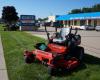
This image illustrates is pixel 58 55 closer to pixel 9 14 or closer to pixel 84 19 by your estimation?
pixel 84 19

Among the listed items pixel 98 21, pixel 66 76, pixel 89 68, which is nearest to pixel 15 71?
pixel 66 76

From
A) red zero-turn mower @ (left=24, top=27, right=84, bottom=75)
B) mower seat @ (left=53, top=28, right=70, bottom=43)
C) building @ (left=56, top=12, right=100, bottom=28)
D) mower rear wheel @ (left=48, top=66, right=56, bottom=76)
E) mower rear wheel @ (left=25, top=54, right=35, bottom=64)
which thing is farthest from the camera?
building @ (left=56, top=12, right=100, bottom=28)

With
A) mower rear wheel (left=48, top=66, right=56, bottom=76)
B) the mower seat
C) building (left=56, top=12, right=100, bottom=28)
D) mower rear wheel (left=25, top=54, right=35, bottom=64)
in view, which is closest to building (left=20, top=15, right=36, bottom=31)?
building (left=56, top=12, right=100, bottom=28)

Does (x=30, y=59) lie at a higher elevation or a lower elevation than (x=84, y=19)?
higher

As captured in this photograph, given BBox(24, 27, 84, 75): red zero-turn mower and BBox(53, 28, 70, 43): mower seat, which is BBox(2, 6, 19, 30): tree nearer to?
BBox(53, 28, 70, 43): mower seat

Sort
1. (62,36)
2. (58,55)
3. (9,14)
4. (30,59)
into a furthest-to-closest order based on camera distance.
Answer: (9,14) → (62,36) → (30,59) → (58,55)

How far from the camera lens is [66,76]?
9.66 m

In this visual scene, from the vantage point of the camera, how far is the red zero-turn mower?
33.0 ft

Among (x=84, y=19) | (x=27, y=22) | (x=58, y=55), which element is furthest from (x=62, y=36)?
(x=84, y=19)

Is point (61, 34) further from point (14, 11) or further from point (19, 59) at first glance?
point (14, 11)

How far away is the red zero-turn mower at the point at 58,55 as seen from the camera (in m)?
10.1

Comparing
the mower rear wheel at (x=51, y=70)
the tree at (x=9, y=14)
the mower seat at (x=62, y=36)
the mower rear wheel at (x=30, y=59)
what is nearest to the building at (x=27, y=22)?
the tree at (x=9, y=14)

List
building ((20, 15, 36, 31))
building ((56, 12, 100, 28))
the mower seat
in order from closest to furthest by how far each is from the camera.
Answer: the mower seat
building ((20, 15, 36, 31))
building ((56, 12, 100, 28))

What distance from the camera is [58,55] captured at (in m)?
10.3
